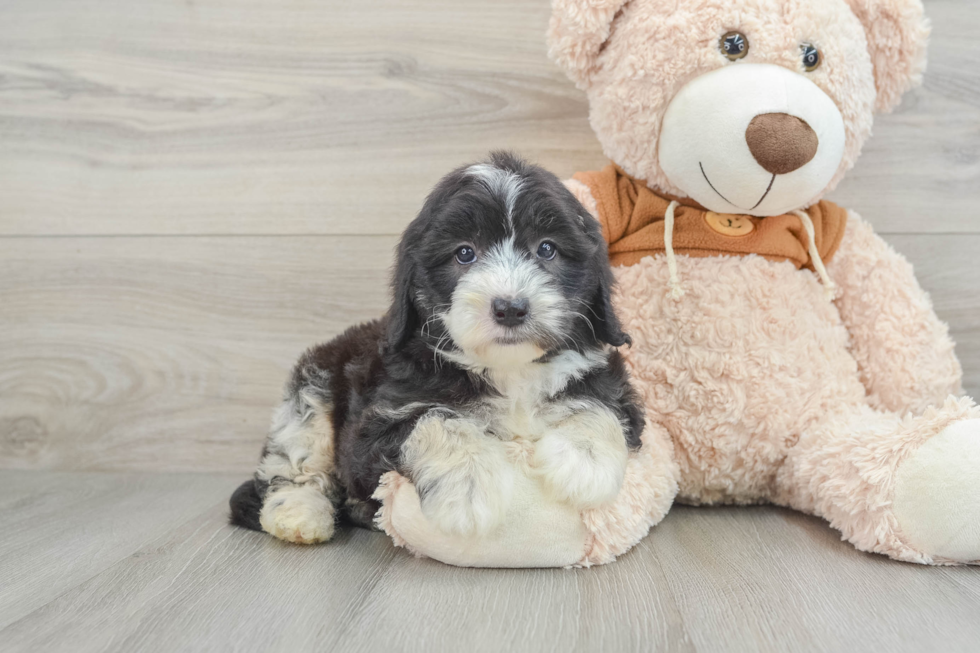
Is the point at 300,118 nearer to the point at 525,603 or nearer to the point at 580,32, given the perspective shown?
the point at 580,32

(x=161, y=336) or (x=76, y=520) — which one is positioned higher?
(x=161, y=336)

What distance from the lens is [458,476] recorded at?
1535 millimetres

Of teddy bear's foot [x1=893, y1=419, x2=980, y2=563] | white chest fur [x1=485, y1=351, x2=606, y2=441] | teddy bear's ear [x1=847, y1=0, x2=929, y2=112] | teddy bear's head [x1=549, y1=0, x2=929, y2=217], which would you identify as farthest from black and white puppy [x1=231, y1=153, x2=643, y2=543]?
teddy bear's ear [x1=847, y1=0, x2=929, y2=112]

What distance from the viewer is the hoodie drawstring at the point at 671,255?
6.52ft

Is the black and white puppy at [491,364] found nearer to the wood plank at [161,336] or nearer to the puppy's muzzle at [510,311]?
the puppy's muzzle at [510,311]

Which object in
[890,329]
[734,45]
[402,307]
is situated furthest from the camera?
[890,329]

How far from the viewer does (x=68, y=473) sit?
276 cm

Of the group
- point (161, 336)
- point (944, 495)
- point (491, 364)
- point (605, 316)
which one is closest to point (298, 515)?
point (491, 364)

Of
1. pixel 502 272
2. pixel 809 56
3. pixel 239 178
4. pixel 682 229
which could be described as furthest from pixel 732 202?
pixel 239 178

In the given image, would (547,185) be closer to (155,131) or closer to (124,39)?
(155,131)

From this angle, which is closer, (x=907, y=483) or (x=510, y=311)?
(x=510, y=311)

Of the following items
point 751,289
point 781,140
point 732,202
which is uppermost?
point 781,140

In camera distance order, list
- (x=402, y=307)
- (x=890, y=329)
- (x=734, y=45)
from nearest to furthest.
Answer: (x=402, y=307) < (x=734, y=45) < (x=890, y=329)

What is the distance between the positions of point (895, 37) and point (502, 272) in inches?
53.0
